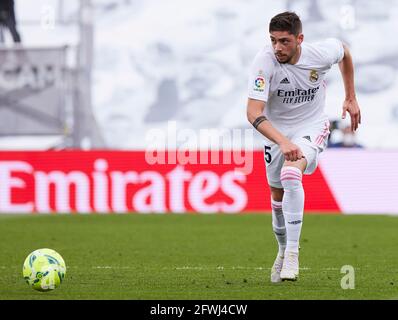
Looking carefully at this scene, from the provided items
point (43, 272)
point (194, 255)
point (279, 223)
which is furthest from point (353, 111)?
point (194, 255)

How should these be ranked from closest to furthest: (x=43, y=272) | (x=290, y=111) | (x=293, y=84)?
(x=43, y=272), (x=293, y=84), (x=290, y=111)

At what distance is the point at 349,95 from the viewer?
9867mm

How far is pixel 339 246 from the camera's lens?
47.4 ft

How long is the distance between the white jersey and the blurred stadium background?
1.49m

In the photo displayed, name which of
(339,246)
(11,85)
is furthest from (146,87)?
(339,246)

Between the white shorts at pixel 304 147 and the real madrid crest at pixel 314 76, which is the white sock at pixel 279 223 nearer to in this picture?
the white shorts at pixel 304 147

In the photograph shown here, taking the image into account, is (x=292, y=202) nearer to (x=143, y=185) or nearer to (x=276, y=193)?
(x=276, y=193)

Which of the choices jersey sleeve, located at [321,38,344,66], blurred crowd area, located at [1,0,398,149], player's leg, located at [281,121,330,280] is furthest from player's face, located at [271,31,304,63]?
blurred crowd area, located at [1,0,398,149]

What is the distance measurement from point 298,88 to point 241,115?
19447mm

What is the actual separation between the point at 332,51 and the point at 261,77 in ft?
2.85

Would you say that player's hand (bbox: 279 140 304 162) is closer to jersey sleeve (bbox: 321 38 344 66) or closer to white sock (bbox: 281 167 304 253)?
white sock (bbox: 281 167 304 253)

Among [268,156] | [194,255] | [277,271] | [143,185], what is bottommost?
[194,255]

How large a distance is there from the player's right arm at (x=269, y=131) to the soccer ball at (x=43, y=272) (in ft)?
6.65
